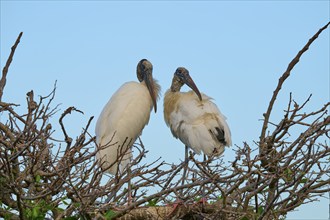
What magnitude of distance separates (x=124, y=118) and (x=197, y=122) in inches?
30.5

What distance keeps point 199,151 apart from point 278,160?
2.47 m

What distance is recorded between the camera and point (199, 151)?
6.56m

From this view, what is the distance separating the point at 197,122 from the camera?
6562mm

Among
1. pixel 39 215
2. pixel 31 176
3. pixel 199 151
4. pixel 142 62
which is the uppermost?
pixel 142 62

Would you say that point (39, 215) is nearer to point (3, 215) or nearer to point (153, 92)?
point (3, 215)

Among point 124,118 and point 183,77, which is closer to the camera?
point 124,118

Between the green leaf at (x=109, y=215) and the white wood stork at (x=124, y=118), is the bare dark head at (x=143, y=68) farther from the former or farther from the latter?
the green leaf at (x=109, y=215)

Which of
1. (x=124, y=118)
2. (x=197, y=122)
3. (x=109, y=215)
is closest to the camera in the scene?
(x=109, y=215)

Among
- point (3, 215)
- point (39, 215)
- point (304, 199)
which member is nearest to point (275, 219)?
point (304, 199)

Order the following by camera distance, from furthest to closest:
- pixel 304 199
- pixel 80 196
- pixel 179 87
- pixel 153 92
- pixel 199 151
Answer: pixel 179 87 → pixel 153 92 → pixel 199 151 → pixel 304 199 → pixel 80 196

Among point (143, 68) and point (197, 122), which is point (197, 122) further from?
point (143, 68)

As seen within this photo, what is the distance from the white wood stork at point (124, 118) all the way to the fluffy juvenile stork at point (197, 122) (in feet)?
0.90

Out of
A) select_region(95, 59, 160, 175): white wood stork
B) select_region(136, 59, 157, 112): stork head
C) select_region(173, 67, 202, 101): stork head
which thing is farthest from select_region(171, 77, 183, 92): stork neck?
select_region(95, 59, 160, 175): white wood stork

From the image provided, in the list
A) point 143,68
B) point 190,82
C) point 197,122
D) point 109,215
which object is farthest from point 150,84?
point 109,215
